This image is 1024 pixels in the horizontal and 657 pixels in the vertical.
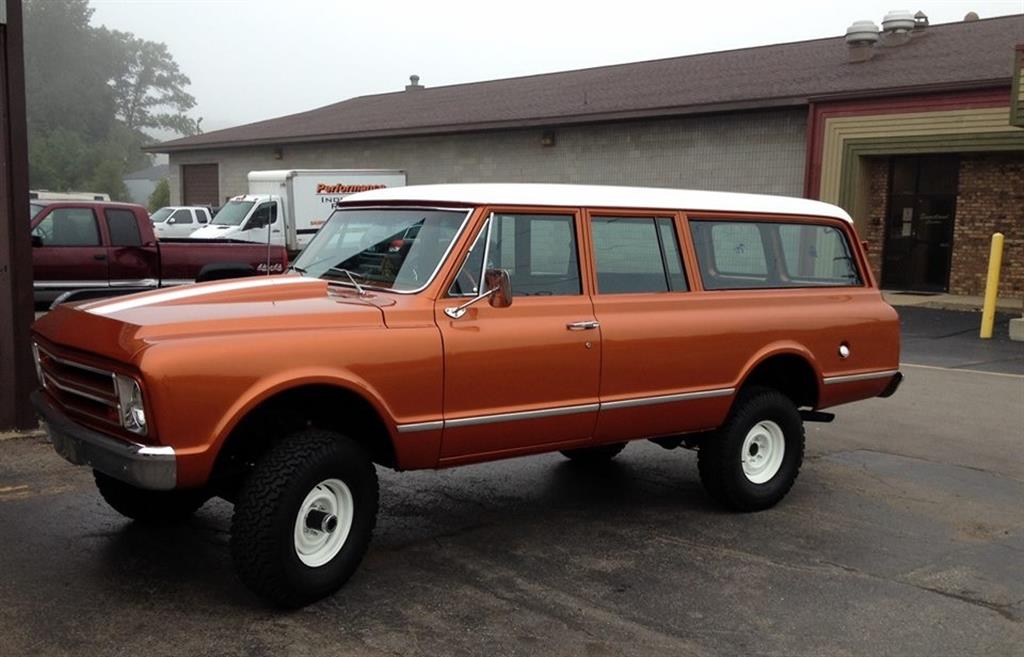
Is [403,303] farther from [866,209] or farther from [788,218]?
[866,209]

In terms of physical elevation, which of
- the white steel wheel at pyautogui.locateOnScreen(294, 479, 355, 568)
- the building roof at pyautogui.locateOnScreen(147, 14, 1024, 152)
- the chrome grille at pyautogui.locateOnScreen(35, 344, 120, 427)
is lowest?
the white steel wheel at pyautogui.locateOnScreen(294, 479, 355, 568)

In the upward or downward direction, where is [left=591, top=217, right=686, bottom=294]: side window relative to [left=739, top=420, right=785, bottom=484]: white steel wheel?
upward

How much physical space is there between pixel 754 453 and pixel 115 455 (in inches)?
153

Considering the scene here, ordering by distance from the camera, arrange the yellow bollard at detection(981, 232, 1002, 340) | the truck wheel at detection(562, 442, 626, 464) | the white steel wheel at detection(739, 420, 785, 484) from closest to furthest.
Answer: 1. the white steel wheel at detection(739, 420, 785, 484)
2. the truck wheel at detection(562, 442, 626, 464)
3. the yellow bollard at detection(981, 232, 1002, 340)

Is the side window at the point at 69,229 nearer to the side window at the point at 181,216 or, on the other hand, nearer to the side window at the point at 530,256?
the side window at the point at 530,256

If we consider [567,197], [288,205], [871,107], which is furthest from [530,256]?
[288,205]

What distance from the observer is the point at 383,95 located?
132ft

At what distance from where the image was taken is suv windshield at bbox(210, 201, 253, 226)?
24.5 meters

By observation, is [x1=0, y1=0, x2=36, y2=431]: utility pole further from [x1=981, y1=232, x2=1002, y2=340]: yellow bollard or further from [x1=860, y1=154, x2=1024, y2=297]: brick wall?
[x1=860, y1=154, x2=1024, y2=297]: brick wall

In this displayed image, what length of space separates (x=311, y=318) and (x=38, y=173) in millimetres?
80549

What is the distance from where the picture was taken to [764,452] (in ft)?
21.0

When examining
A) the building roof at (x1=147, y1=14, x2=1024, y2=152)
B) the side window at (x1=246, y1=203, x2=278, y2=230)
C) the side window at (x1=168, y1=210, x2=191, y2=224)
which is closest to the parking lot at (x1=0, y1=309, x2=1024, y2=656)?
the building roof at (x1=147, y1=14, x2=1024, y2=152)

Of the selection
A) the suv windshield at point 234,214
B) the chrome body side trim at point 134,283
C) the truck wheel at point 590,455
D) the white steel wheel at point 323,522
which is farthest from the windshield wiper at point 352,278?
the suv windshield at point 234,214

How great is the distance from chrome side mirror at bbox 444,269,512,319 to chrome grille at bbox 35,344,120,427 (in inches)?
61.5
